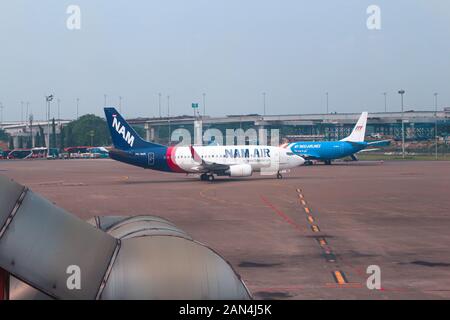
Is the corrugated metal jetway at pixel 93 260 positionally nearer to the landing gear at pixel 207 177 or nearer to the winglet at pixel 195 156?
the winglet at pixel 195 156

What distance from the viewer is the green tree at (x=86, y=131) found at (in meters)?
183

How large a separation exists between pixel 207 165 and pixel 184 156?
238cm

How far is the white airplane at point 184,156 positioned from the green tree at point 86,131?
122130mm

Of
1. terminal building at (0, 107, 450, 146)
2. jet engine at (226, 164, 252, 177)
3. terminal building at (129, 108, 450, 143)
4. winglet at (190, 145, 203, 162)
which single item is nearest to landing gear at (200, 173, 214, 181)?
winglet at (190, 145, 203, 162)

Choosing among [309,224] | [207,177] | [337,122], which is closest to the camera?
[309,224]

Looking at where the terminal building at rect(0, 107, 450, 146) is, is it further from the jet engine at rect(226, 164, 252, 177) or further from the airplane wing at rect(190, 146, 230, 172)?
the jet engine at rect(226, 164, 252, 177)

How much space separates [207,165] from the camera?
2331 inches

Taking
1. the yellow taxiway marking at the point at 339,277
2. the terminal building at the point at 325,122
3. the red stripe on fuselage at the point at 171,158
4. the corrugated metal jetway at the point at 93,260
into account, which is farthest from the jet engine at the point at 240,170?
the terminal building at the point at 325,122

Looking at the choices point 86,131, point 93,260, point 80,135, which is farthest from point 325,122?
point 93,260

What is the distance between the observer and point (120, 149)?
194ft

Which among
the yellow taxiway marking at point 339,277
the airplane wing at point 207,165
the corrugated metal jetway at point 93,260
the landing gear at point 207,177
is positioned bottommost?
the landing gear at point 207,177

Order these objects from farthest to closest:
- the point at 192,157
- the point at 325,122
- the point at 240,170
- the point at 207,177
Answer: the point at 325,122, the point at 207,177, the point at 192,157, the point at 240,170

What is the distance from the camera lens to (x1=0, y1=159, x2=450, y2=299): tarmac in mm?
17844

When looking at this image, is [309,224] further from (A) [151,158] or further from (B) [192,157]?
(A) [151,158]
